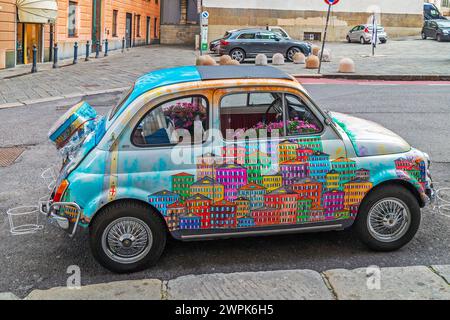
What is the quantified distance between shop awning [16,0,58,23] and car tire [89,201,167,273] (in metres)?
20.3

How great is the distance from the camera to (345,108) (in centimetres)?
1271

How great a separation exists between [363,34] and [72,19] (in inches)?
823

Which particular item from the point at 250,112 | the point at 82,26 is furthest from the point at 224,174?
the point at 82,26

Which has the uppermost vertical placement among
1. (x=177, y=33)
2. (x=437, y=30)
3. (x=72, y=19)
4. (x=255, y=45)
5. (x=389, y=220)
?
(x=437, y=30)

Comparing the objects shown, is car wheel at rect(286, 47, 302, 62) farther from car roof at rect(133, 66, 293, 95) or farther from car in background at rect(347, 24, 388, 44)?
car roof at rect(133, 66, 293, 95)

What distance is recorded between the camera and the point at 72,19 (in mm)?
27891

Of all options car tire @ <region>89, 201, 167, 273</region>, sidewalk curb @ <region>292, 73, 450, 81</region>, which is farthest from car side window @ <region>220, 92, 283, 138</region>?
sidewalk curb @ <region>292, 73, 450, 81</region>

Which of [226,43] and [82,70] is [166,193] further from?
[226,43]

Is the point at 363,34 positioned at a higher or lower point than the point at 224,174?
higher

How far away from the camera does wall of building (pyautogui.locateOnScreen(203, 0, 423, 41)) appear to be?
1545 inches

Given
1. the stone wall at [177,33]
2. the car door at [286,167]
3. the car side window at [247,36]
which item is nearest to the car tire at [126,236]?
the car door at [286,167]

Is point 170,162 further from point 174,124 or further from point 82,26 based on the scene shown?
point 82,26

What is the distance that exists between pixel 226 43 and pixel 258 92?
20986 mm

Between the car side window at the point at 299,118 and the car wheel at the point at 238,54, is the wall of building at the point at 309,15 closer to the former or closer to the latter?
the car wheel at the point at 238,54
